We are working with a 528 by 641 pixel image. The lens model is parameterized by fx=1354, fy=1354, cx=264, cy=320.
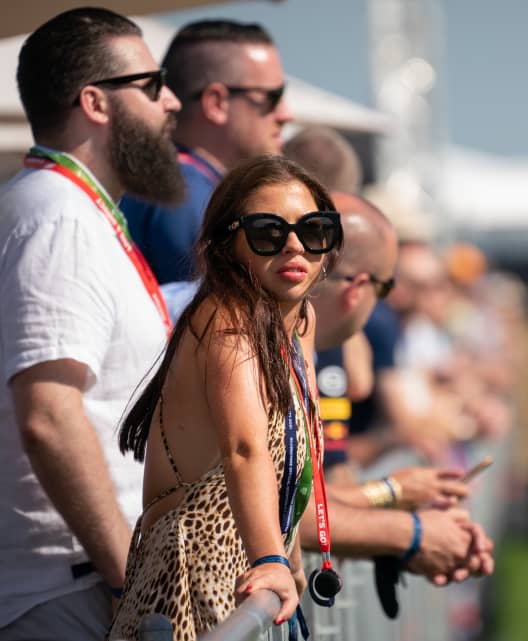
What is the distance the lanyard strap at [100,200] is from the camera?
127 inches

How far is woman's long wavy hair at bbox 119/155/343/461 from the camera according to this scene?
258cm

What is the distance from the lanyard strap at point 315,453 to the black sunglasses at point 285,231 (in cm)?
22

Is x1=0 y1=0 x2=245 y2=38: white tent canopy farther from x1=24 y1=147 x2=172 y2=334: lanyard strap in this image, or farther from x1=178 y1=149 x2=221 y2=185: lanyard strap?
x1=178 y1=149 x2=221 y2=185: lanyard strap

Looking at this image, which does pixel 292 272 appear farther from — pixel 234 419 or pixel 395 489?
pixel 395 489

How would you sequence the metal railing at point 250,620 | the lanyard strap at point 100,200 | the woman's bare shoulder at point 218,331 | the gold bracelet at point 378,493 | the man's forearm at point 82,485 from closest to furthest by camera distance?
the metal railing at point 250,620
the woman's bare shoulder at point 218,331
the man's forearm at point 82,485
the lanyard strap at point 100,200
the gold bracelet at point 378,493

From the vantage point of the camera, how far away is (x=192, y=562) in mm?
2508

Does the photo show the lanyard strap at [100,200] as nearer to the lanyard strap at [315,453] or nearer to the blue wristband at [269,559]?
the lanyard strap at [315,453]

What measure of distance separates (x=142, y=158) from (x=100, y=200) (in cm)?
24

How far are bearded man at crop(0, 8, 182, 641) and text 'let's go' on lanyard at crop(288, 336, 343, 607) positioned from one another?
498 mm

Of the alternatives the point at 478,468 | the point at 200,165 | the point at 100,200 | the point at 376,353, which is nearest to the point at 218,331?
the point at 100,200

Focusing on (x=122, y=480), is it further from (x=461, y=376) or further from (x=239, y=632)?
(x=461, y=376)

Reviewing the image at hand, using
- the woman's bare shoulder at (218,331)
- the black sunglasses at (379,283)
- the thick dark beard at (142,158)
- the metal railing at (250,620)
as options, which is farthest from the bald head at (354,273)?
the metal railing at (250,620)

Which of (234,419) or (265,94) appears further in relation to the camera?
(265,94)

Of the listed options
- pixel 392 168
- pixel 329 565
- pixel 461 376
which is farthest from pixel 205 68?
pixel 392 168
